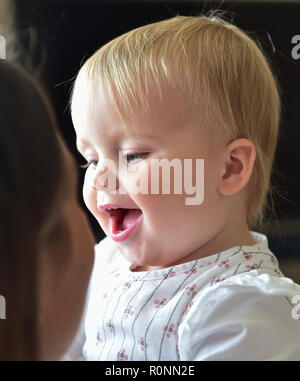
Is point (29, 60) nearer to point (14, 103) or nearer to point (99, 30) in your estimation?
point (99, 30)

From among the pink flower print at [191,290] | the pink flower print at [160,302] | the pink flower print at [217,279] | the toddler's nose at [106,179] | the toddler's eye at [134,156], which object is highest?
the toddler's eye at [134,156]

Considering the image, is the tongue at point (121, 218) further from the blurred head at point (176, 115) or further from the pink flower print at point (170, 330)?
the pink flower print at point (170, 330)

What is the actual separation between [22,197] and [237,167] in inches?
12.4

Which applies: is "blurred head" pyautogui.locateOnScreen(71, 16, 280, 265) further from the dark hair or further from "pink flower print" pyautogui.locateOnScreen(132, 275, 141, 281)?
the dark hair

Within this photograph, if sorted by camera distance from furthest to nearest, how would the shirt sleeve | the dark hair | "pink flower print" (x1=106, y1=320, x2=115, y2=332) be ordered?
"pink flower print" (x1=106, y1=320, x2=115, y2=332) → the shirt sleeve → the dark hair

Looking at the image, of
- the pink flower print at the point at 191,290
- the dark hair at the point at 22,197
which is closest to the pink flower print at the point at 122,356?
the pink flower print at the point at 191,290

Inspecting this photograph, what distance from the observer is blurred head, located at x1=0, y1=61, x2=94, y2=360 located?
0.43 meters

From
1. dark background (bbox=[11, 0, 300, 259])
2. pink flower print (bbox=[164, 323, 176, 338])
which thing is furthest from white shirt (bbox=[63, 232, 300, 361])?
dark background (bbox=[11, 0, 300, 259])

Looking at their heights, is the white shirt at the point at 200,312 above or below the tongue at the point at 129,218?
below

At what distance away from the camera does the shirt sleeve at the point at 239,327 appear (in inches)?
23.1

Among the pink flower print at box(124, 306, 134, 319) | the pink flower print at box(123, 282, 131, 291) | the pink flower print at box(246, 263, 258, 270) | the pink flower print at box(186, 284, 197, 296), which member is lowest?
the pink flower print at box(124, 306, 134, 319)

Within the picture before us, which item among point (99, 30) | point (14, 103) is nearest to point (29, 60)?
point (99, 30)

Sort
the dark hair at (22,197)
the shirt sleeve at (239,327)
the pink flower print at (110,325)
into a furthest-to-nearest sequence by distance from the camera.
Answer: the pink flower print at (110,325)
the shirt sleeve at (239,327)
the dark hair at (22,197)

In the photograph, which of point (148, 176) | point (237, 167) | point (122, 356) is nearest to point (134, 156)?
point (148, 176)
